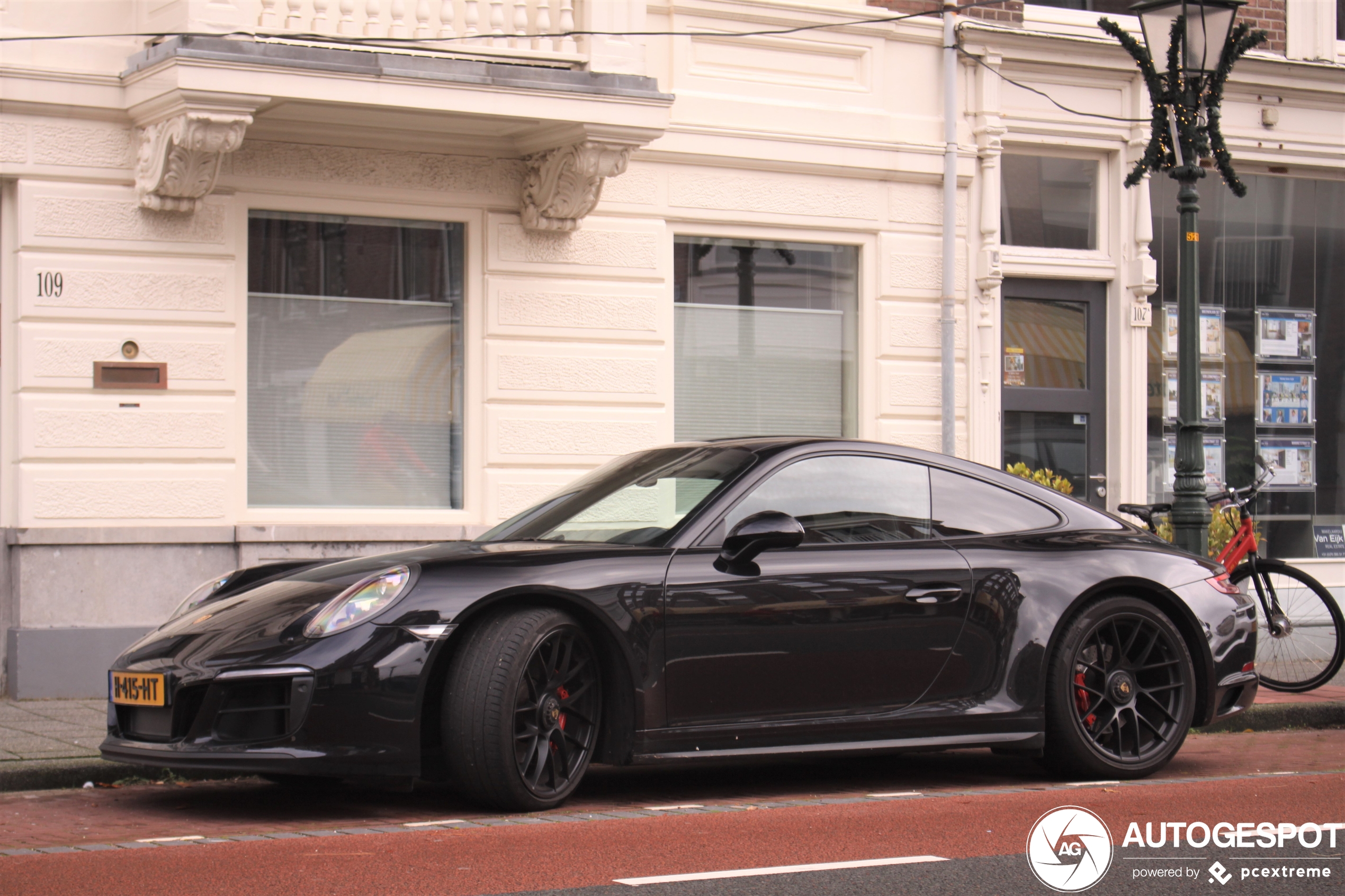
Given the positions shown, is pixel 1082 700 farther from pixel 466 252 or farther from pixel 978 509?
pixel 466 252

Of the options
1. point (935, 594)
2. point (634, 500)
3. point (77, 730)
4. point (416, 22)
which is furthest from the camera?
point (416, 22)

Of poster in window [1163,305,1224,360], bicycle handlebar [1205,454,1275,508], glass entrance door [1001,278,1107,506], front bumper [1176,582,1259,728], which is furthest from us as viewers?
poster in window [1163,305,1224,360]

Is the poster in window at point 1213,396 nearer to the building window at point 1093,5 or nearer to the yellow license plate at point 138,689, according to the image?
the building window at point 1093,5

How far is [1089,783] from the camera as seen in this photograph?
714 cm

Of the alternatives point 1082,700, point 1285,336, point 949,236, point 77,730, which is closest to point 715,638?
point 1082,700

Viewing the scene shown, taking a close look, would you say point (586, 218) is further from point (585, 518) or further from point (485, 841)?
point (485, 841)

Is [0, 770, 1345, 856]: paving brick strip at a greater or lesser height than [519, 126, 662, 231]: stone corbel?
lesser

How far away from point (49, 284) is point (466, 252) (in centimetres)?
291

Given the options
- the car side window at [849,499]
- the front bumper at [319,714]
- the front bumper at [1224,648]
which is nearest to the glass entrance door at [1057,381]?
the front bumper at [1224,648]

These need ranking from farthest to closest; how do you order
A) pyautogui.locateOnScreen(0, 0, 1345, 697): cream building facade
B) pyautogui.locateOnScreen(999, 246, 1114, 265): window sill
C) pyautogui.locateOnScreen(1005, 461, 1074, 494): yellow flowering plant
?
1. pyautogui.locateOnScreen(999, 246, 1114, 265): window sill
2. pyautogui.locateOnScreen(1005, 461, 1074, 494): yellow flowering plant
3. pyautogui.locateOnScreen(0, 0, 1345, 697): cream building facade

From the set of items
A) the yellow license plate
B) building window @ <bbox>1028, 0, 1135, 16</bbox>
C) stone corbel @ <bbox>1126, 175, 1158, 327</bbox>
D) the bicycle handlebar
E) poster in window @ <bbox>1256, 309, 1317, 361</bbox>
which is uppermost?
building window @ <bbox>1028, 0, 1135, 16</bbox>

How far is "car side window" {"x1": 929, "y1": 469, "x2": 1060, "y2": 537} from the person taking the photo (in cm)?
716

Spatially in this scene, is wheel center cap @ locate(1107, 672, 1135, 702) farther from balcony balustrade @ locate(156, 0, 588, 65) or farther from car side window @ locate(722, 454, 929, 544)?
balcony balustrade @ locate(156, 0, 588, 65)

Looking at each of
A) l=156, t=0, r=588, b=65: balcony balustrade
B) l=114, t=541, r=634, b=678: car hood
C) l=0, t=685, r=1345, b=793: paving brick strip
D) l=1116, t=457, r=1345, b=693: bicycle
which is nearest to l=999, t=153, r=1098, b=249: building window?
l=1116, t=457, r=1345, b=693: bicycle
